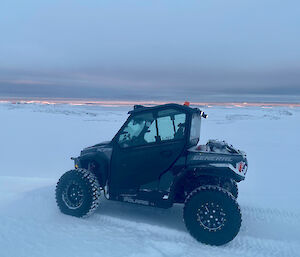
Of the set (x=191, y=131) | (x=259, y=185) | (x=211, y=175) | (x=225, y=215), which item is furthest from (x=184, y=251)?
(x=259, y=185)

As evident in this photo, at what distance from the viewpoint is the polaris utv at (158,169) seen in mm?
4613

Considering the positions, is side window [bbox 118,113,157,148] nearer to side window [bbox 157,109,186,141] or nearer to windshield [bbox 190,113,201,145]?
side window [bbox 157,109,186,141]

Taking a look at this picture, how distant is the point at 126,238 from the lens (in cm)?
438

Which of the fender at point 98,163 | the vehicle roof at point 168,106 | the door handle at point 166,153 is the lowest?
the fender at point 98,163

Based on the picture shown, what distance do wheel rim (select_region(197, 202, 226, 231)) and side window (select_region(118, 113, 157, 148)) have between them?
1.45 meters

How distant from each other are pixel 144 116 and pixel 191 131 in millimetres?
885

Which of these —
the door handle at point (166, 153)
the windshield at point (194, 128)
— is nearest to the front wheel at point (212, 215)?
the door handle at point (166, 153)

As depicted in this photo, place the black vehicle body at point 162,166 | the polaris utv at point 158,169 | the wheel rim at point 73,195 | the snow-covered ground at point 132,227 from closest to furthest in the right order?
the snow-covered ground at point 132,227 < the polaris utv at point 158,169 < the black vehicle body at point 162,166 < the wheel rim at point 73,195

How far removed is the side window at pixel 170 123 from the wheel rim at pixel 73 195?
1.81m

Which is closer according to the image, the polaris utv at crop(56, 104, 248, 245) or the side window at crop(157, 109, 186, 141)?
the polaris utv at crop(56, 104, 248, 245)

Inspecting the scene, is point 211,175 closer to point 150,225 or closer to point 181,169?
point 181,169

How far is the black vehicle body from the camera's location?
186 inches

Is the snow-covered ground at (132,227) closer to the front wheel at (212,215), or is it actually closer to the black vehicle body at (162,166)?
the front wheel at (212,215)

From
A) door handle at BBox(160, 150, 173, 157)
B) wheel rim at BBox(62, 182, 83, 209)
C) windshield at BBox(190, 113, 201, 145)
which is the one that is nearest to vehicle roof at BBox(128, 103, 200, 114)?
windshield at BBox(190, 113, 201, 145)
